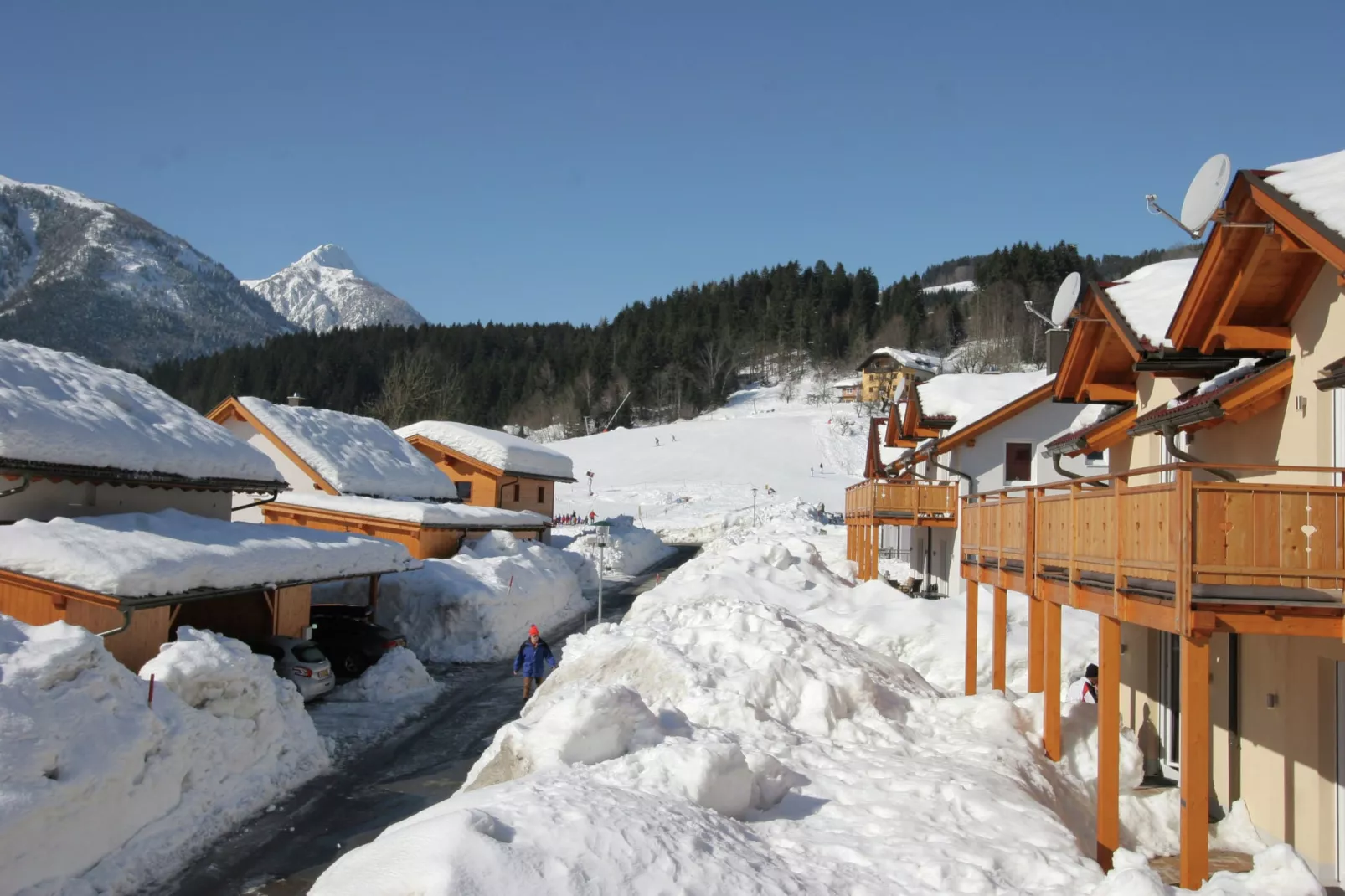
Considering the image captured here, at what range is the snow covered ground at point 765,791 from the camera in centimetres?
627

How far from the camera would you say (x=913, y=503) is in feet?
92.3

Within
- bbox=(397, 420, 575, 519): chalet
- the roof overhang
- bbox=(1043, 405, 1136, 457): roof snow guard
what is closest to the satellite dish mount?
bbox=(1043, 405, 1136, 457): roof snow guard

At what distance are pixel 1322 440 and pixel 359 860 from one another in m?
8.71

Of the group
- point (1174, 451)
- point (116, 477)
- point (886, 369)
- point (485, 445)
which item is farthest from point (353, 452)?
point (886, 369)

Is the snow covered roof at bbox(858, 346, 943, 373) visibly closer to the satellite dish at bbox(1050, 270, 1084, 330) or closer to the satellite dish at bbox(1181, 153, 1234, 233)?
the satellite dish at bbox(1050, 270, 1084, 330)

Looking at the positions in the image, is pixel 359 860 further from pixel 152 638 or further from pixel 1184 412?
pixel 152 638

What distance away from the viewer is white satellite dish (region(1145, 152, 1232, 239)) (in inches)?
382

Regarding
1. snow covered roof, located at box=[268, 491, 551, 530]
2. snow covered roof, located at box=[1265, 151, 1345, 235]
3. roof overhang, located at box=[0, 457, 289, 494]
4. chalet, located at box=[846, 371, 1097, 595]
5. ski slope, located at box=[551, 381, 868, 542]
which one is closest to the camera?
snow covered roof, located at box=[1265, 151, 1345, 235]

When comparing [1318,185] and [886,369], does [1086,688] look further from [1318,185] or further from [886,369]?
[886,369]

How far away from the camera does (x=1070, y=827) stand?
1035cm

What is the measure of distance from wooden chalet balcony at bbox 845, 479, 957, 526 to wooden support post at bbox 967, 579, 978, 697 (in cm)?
1284

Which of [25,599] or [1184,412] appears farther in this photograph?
[25,599]

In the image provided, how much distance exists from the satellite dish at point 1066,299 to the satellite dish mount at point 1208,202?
3.98 meters

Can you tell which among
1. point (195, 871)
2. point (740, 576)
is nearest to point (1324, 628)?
point (195, 871)
